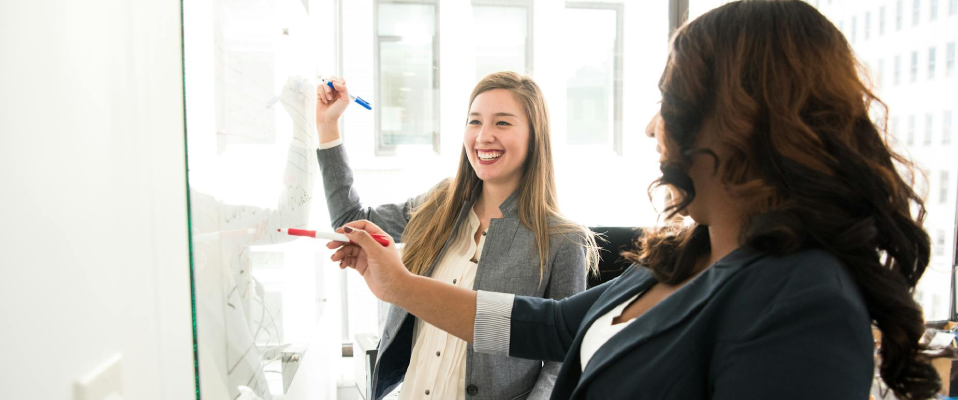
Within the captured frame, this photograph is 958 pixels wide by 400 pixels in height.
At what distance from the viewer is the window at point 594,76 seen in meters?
3.56

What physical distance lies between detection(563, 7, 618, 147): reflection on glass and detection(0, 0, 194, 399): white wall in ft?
10.3

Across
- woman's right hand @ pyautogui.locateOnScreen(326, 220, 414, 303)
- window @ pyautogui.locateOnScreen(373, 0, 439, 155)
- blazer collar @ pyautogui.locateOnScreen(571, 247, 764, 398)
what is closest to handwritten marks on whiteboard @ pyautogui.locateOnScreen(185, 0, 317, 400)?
woman's right hand @ pyautogui.locateOnScreen(326, 220, 414, 303)

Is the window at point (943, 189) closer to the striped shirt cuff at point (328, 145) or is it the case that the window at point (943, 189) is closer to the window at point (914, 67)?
the window at point (914, 67)

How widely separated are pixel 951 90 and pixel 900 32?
16.3 inches

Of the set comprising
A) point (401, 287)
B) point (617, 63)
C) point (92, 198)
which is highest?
point (617, 63)

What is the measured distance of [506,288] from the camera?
5.13ft

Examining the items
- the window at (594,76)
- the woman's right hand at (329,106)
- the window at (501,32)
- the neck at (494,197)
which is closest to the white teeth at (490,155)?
the neck at (494,197)

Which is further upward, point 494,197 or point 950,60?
point 950,60

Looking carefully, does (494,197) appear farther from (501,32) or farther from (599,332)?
(501,32)

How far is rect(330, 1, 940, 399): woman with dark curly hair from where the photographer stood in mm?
607

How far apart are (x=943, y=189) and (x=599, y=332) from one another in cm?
321

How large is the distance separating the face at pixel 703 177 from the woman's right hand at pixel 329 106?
3.58 ft

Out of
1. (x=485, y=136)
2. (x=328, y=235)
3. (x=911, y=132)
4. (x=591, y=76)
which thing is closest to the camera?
(x=328, y=235)

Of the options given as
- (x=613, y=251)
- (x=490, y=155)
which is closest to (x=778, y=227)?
(x=490, y=155)
